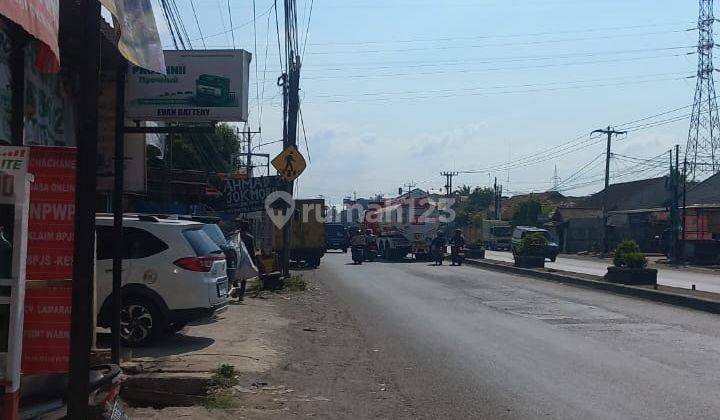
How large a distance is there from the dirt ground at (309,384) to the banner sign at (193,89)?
3578 millimetres

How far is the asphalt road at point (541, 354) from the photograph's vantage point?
27.8ft

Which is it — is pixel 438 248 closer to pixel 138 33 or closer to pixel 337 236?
pixel 337 236

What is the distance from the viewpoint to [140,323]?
11.8m

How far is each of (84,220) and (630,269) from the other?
20.0m

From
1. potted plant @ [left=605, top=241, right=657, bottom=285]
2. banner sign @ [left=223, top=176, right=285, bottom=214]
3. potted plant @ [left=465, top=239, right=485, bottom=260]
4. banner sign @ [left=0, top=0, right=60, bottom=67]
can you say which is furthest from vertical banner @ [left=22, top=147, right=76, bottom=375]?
potted plant @ [left=465, top=239, right=485, bottom=260]

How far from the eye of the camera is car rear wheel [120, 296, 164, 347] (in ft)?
38.5

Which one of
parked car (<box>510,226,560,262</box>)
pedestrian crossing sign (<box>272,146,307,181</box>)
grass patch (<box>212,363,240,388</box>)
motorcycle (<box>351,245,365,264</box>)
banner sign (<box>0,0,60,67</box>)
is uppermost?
pedestrian crossing sign (<box>272,146,307,181</box>)

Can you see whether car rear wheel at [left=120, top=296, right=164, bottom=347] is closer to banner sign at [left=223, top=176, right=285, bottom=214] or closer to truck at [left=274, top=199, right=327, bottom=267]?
banner sign at [left=223, top=176, right=285, bottom=214]

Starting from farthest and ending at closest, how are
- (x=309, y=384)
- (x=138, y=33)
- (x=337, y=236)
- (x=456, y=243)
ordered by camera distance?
(x=337, y=236) < (x=456, y=243) < (x=309, y=384) < (x=138, y=33)

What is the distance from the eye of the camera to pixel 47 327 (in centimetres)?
573

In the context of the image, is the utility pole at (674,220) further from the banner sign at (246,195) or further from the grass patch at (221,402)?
the grass patch at (221,402)

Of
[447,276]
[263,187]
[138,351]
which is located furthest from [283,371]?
[447,276]

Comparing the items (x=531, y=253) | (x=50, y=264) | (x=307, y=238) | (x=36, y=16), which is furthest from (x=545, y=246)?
(x=36, y=16)

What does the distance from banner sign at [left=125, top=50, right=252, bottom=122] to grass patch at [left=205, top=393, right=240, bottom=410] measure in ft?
16.9
